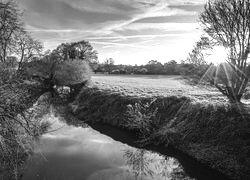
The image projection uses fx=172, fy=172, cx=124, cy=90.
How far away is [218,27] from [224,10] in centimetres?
109

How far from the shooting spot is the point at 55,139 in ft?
39.8

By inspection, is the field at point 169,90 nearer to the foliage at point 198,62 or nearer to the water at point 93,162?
the foliage at point 198,62

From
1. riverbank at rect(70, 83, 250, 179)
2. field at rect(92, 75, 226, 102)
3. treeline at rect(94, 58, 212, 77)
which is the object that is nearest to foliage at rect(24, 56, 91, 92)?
field at rect(92, 75, 226, 102)

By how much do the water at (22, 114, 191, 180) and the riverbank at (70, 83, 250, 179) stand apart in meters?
1.58

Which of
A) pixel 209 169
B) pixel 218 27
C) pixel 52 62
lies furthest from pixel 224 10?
pixel 52 62

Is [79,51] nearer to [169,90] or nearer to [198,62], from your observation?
Answer: [169,90]

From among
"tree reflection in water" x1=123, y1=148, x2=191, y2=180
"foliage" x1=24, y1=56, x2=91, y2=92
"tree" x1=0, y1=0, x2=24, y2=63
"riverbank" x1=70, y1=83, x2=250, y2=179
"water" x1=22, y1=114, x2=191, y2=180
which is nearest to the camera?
"tree" x1=0, y1=0, x2=24, y2=63

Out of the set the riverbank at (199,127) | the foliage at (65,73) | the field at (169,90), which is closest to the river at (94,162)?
the riverbank at (199,127)

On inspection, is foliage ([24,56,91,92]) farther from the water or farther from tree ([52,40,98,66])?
tree ([52,40,98,66])

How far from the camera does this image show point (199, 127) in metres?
10.9

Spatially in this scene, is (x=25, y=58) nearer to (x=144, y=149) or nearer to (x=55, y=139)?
(x=55, y=139)

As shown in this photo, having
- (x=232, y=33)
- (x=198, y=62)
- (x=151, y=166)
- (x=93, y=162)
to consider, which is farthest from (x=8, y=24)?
(x=232, y=33)

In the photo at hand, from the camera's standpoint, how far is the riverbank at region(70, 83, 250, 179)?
28.1 ft

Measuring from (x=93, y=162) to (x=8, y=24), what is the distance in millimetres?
→ 7653
